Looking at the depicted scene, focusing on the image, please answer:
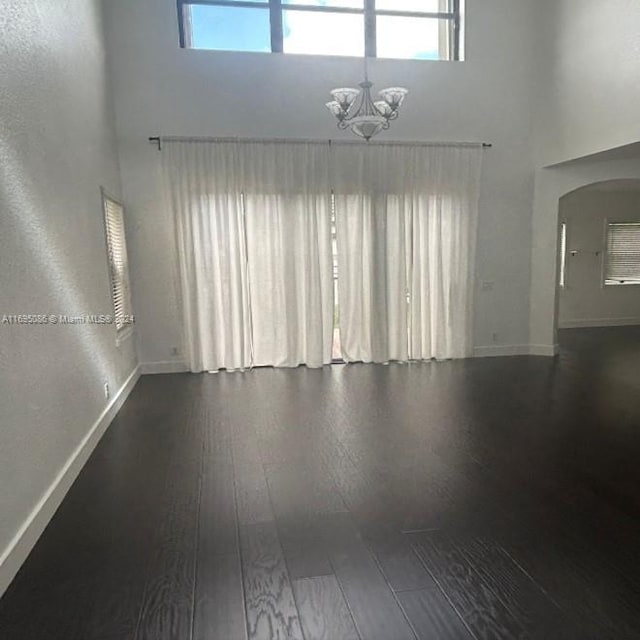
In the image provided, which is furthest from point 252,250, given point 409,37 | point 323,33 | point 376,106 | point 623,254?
point 623,254

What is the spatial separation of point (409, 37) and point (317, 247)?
2.83 meters

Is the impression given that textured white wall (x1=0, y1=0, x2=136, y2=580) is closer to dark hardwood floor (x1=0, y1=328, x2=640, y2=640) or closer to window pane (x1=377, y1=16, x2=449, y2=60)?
dark hardwood floor (x1=0, y1=328, x2=640, y2=640)

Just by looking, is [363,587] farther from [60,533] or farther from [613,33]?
[613,33]

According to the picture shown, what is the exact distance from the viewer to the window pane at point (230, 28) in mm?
5449

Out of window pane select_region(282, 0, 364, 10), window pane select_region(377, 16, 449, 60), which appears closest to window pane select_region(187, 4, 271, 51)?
window pane select_region(282, 0, 364, 10)

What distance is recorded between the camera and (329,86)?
18.4ft

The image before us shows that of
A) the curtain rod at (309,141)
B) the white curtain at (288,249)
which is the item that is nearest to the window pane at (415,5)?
the curtain rod at (309,141)

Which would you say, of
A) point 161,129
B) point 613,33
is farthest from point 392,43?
point 161,129

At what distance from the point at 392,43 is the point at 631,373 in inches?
185

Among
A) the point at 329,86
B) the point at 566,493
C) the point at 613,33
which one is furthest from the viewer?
the point at 329,86

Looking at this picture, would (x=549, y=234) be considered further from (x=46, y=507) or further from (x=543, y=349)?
(x=46, y=507)

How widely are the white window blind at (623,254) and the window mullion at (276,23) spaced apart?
6.50 meters

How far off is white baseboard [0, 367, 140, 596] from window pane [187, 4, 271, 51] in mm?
4194

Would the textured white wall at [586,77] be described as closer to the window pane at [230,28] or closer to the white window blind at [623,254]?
the window pane at [230,28]
